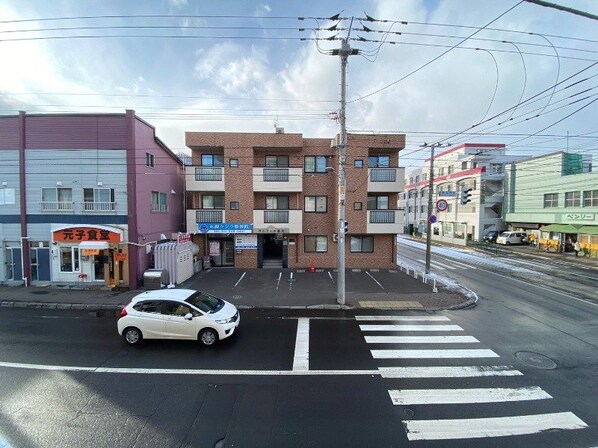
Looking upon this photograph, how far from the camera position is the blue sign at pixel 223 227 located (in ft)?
63.3

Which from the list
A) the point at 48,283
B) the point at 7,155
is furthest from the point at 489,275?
the point at 7,155

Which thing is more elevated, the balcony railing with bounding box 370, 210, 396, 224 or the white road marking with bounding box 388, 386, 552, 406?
the balcony railing with bounding box 370, 210, 396, 224

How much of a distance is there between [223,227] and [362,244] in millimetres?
10231

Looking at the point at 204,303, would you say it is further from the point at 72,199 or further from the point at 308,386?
the point at 72,199

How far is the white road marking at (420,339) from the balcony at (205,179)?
48.6 ft

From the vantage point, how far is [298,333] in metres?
9.21

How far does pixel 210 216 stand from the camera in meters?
19.6

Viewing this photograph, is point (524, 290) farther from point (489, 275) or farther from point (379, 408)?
point (379, 408)

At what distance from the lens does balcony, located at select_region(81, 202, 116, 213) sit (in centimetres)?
1499

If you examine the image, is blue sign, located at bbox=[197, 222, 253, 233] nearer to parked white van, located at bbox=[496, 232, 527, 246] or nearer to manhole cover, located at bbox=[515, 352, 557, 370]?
manhole cover, located at bbox=[515, 352, 557, 370]

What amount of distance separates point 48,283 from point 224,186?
36.9 feet

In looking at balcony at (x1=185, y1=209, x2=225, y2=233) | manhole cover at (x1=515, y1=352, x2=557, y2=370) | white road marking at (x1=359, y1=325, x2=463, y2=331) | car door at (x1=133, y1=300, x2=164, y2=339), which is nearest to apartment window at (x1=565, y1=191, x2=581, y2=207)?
white road marking at (x1=359, y1=325, x2=463, y2=331)

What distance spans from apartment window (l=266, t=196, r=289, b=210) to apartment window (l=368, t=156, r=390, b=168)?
6835mm

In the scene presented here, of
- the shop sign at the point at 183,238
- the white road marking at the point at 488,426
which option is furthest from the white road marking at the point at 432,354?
the shop sign at the point at 183,238
